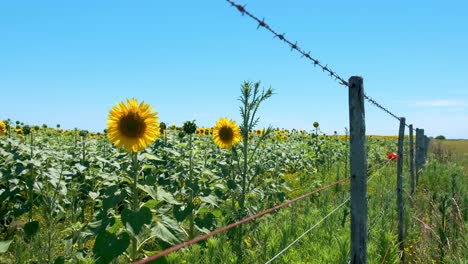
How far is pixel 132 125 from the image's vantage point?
404 centimetres

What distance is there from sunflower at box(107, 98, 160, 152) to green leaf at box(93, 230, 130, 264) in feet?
2.84

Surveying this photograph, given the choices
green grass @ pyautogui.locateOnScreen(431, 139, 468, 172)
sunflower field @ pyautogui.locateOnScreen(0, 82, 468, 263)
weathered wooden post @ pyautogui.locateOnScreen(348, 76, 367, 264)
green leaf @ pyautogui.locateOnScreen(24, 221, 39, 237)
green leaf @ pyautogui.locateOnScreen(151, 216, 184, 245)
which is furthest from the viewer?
green grass @ pyautogui.locateOnScreen(431, 139, 468, 172)

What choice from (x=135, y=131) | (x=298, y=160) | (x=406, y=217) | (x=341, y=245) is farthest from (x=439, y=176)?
(x=135, y=131)

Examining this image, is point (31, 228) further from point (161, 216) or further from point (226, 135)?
point (226, 135)

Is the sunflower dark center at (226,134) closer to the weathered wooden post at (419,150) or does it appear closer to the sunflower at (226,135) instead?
the sunflower at (226,135)

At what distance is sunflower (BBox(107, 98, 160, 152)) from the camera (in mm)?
3994

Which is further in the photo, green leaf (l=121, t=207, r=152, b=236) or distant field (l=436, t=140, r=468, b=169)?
distant field (l=436, t=140, r=468, b=169)

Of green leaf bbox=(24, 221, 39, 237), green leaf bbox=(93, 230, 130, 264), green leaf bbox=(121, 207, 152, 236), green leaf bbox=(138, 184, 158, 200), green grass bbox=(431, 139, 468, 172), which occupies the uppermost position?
green grass bbox=(431, 139, 468, 172)

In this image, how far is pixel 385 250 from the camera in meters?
4.66

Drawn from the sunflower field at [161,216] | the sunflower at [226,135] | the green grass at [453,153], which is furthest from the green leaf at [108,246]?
the green grass at [453,153]

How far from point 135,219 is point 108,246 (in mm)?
250

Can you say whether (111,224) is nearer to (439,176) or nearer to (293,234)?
(293,234)

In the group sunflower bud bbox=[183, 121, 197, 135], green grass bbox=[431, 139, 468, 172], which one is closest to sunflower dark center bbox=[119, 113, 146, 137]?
sunflower bud bbox=[183, 121, 197, 135]

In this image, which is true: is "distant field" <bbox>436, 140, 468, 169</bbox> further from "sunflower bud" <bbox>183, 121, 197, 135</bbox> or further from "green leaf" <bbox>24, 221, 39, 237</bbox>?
"green leaf" <bbox>24, 221, 39, 237</bbox>
